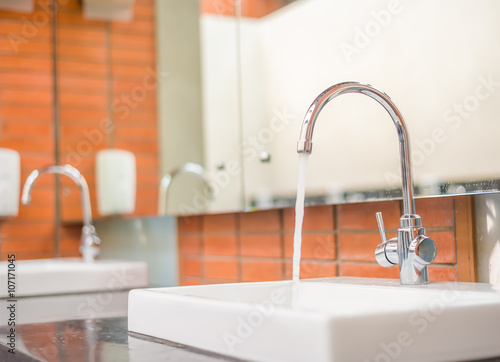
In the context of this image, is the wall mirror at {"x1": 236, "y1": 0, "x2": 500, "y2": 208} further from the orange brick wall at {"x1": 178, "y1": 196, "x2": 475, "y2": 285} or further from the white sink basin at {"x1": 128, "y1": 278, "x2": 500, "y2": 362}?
the white sink basin at {"x1": 128, "y1": 278, "x2": 500, "y2": 362}

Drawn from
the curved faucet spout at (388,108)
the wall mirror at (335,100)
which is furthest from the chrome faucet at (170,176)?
the curved faucet spout at (388,108)

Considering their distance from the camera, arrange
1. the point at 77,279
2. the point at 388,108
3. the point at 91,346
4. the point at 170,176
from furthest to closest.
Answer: the point at 170,176 → the point at 77,279 → the point at 388,108 → the point at 91,346

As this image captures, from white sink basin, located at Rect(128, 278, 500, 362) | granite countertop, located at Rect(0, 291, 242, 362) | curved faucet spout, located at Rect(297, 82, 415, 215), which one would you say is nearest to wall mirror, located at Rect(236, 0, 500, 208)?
curved faucet spout, located at Rect(297, 82, 415, 215)

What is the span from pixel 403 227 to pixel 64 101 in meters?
2.00

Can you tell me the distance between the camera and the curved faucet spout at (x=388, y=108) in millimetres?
1205

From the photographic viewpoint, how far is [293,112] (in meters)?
1.80

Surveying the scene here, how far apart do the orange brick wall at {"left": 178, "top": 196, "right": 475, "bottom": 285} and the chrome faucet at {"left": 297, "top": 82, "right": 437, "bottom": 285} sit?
15 cm

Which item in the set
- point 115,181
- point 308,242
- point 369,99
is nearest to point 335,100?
point 369,99

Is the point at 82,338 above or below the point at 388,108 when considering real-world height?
below

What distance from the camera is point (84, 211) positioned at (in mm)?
2850

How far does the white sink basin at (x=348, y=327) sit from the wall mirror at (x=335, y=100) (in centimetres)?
31

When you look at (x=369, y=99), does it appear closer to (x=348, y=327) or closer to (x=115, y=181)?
(x=348, y=327)

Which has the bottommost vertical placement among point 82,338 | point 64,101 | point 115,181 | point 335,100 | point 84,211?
point 82,338

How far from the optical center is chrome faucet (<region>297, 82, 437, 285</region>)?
1.21 meters
